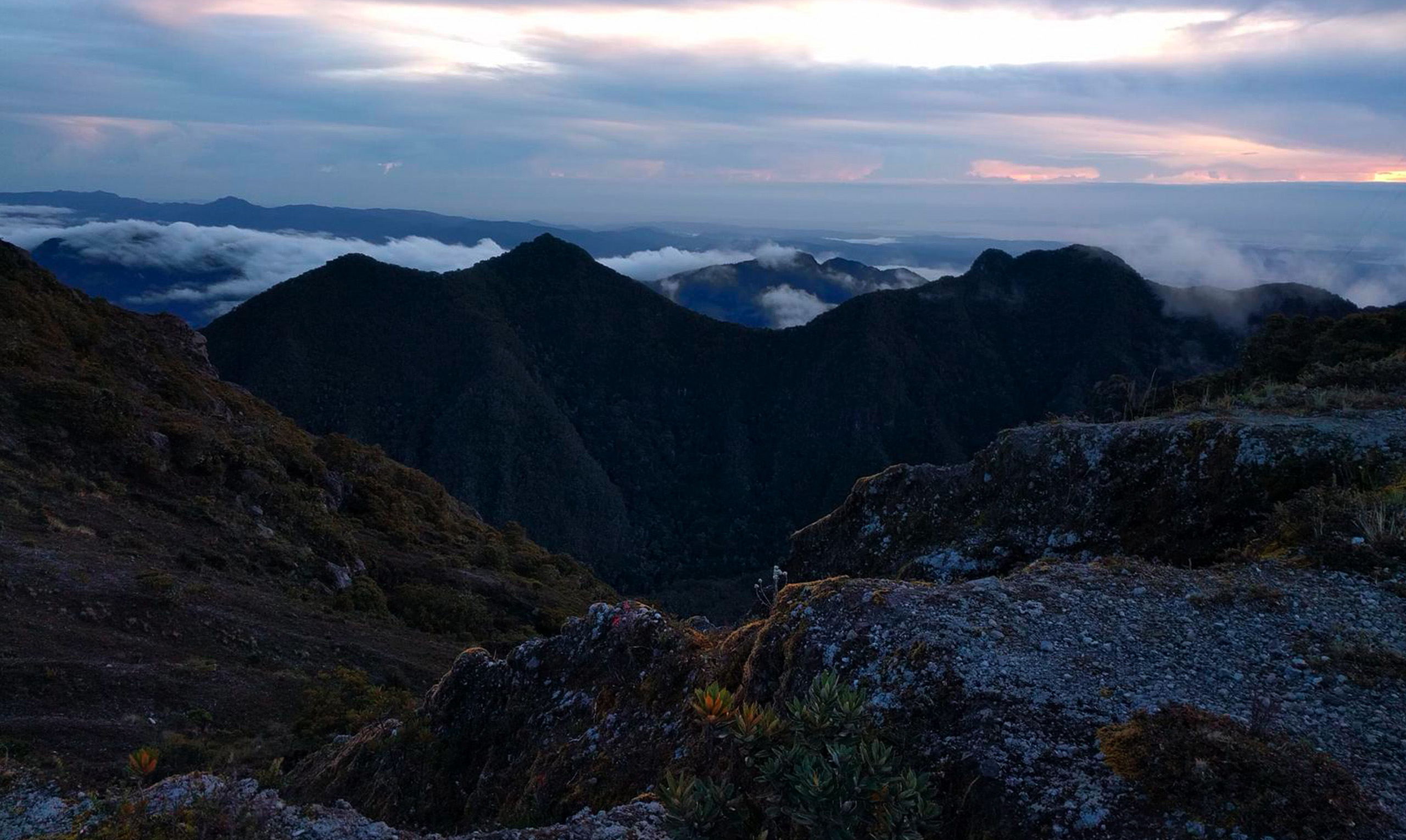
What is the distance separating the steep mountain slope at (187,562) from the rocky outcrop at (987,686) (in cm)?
556

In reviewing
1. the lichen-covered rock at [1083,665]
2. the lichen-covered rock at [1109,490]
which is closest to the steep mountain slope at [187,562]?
the lichen-covered rock at [1083,665]

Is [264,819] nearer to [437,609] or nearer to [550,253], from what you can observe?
[437,609]

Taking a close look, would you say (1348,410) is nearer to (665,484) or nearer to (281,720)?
(281,720)

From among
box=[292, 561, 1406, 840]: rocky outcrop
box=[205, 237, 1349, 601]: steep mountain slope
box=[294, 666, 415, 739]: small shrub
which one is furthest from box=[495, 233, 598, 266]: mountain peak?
box=[292, 561, 1406, 840]: rocky outcrop

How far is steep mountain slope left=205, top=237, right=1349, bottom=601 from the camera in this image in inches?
3019

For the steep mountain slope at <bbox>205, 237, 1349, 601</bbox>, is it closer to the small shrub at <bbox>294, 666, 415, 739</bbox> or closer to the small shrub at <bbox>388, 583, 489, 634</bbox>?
the small shrub at <bbox>388, 583, 489, 634</bbox>

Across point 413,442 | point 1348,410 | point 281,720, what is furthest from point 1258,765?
point 413,442

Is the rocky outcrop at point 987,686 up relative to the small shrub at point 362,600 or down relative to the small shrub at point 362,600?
up

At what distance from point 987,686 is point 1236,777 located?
1.34 m

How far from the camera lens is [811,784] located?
3201 mm

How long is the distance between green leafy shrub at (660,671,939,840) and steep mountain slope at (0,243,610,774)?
31.7 feet

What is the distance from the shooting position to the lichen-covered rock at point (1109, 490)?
27.1ft

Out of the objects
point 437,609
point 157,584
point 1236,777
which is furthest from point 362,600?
point 1236,777

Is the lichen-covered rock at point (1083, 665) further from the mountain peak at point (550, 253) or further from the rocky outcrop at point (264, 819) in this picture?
the mountain peak at point (550, 253)
